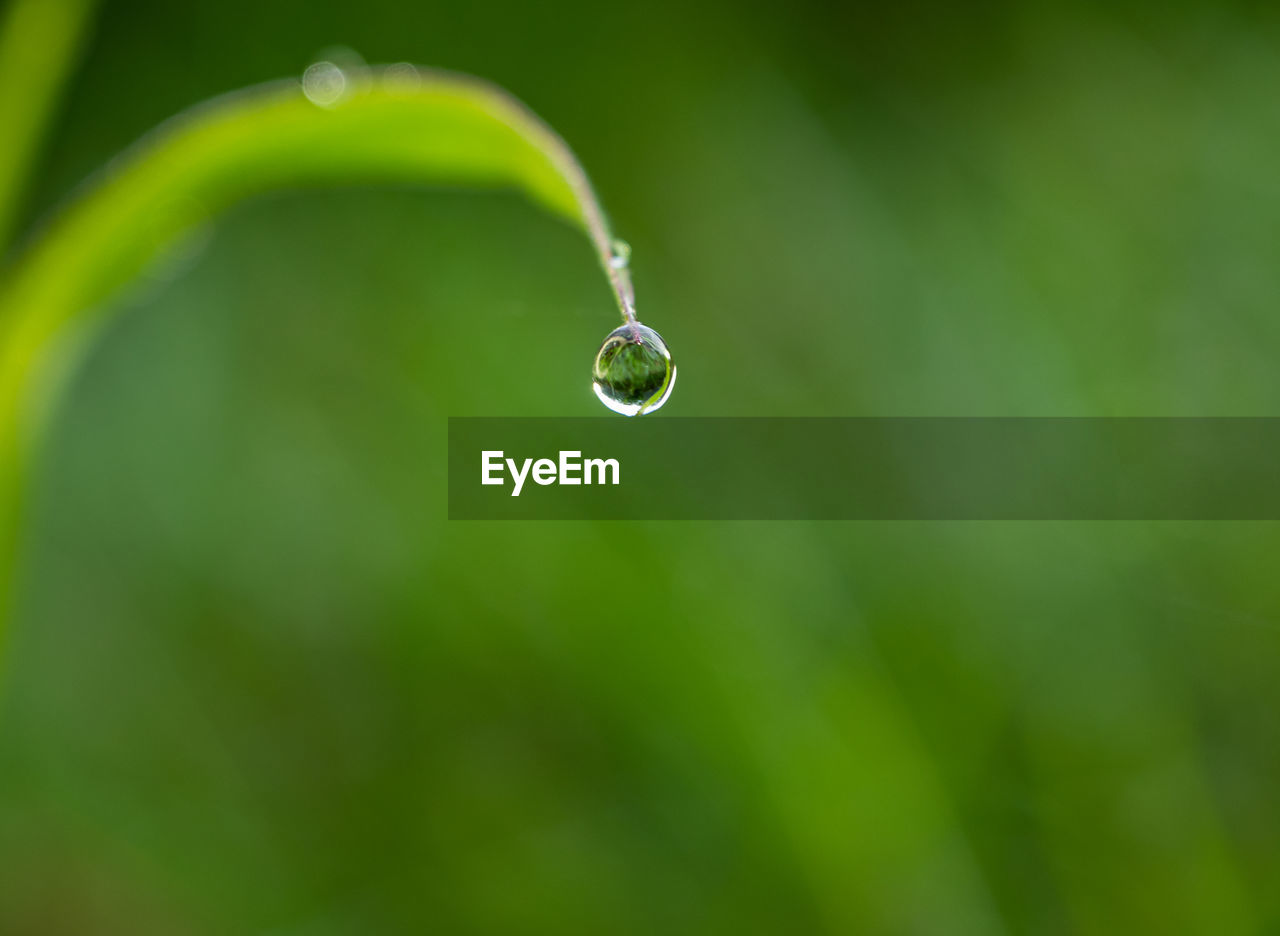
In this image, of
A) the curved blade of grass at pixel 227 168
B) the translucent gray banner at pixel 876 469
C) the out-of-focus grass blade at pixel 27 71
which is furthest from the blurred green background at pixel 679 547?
the curved blade of grass at pixel 227 168

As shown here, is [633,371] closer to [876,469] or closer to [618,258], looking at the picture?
[618,258]

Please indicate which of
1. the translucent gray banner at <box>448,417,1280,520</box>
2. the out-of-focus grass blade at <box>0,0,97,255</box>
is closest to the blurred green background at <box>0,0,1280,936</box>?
the translucent gray banner at <box>448,417,1280,520</box>

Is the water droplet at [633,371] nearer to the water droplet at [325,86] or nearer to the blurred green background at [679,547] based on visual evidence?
the water droplet at [325,86]

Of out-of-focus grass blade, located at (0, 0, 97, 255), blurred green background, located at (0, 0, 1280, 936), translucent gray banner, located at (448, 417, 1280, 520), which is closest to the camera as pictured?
out-of-focus grass blade, located at (0, 0, 97, 255)

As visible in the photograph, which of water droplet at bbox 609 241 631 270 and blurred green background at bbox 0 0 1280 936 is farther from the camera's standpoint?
blurred green background at bbox 0 0 1280 936

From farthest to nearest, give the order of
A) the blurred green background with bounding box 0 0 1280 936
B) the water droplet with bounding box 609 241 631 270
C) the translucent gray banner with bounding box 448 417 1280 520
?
1. the translucent gray banner with bounding box 448 417 1280 520
2. the blurred green background with bounding box 0 0 1280 936
3. the water droplet with bounding box 609 241 631 270

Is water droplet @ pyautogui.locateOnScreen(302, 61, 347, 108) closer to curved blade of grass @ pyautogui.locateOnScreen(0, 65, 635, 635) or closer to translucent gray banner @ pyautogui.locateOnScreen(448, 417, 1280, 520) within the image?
curved blade of grass @ pyautogui.locateOnScreen(0, 65, 635, 635)
